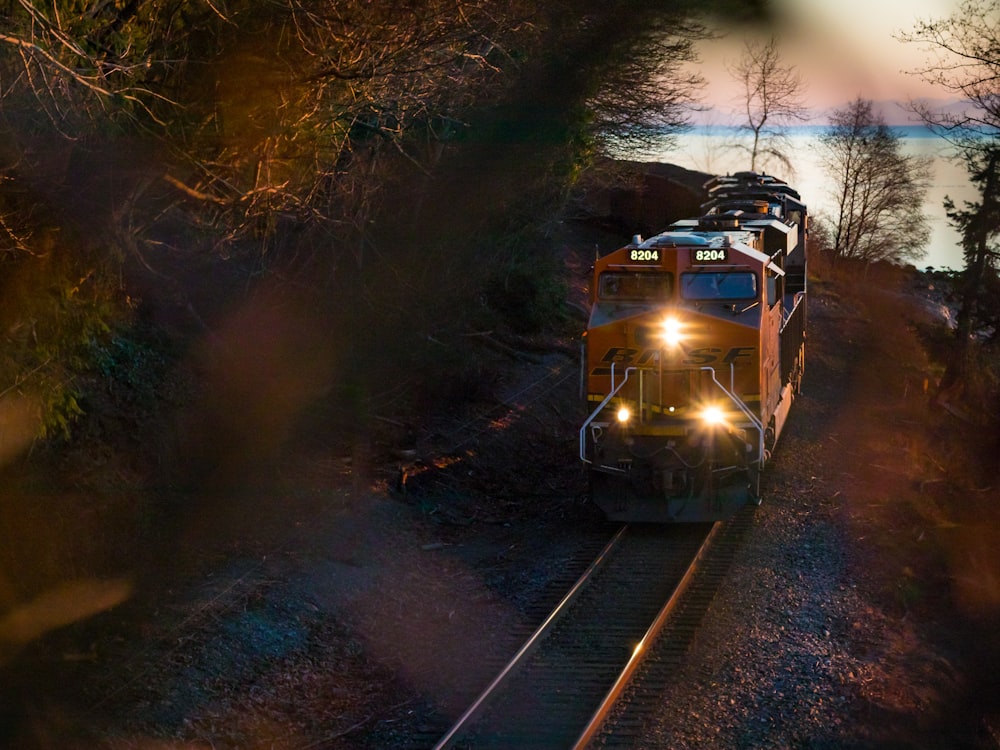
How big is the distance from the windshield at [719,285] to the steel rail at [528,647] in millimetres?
3163

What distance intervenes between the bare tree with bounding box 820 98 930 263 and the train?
30118mm

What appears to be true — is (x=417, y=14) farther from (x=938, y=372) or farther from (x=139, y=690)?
(x=938, y=372)


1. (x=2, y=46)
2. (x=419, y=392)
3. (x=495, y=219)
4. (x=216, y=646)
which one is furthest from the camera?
(x=495, y=219)

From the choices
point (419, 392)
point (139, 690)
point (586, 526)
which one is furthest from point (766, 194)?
point (139, 690)

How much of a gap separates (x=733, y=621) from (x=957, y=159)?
16.0m

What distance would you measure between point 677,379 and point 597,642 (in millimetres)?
4108

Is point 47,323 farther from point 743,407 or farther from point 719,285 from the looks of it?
point 719,285

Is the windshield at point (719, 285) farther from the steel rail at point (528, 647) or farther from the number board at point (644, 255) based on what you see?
the steel rail at point (528, 647)

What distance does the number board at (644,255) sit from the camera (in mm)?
13141

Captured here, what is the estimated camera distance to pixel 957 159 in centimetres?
2244

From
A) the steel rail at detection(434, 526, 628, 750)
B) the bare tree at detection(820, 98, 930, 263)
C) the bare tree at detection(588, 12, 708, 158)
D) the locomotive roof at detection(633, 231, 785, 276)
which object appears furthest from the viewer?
the bare tree at detection(820, 98, 930, 263)

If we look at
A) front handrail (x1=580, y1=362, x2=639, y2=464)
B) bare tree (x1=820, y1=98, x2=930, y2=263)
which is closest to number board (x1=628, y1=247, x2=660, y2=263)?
front handrail (x1=580, y1=362, x2=639, y2=464)

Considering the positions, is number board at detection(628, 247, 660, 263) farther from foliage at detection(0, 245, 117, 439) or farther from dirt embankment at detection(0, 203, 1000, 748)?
foliage at detection(0, 245, 117, 439)

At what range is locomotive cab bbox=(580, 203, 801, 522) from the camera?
12.8 metres
